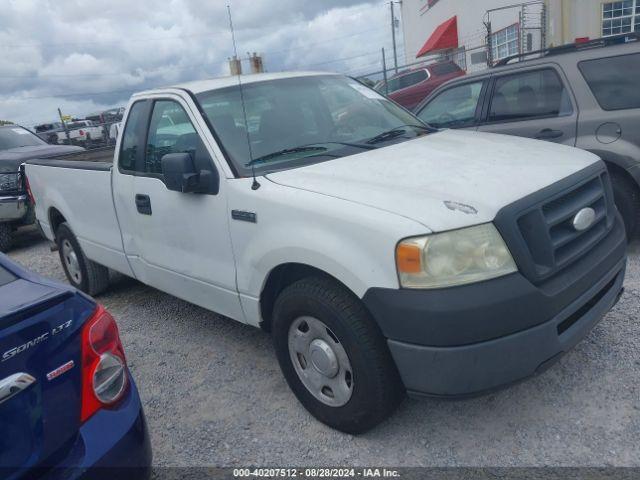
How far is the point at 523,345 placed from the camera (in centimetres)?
235

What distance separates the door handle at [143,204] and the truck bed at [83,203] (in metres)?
0.53

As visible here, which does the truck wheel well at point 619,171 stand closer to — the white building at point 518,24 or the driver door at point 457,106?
the driver door at point 457,106

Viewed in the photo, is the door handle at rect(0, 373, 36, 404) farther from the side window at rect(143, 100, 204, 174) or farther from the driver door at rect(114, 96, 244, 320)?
the side window at rect(143, 100, 204, 174)

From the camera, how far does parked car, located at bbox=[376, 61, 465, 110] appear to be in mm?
13938

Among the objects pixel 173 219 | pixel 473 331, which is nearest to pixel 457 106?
pixel 173 219

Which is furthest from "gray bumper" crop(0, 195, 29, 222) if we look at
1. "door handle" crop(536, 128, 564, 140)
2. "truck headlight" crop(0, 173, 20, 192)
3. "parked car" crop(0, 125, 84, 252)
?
"door handle" crop(536, 128, 564, 140)

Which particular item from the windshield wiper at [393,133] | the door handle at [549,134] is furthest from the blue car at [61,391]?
the door handle at [549,134]

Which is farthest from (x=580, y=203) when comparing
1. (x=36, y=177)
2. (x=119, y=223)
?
(x=36, y=177)

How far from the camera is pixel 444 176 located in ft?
9.06

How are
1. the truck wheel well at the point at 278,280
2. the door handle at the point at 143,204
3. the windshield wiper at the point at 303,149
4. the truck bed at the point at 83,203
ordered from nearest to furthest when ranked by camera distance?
the truck wheel well at the point at 278,280 < the windshield wiper at the point at 303,149 < the door handle at the point at 143,204 < the truck bed at the point at 83,203

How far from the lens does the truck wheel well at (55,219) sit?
554cm

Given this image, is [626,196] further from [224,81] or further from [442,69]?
[442,69]

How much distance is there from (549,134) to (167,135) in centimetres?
330

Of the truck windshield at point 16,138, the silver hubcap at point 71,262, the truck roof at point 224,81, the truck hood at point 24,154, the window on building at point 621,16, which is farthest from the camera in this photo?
the window on building at point 621,16
